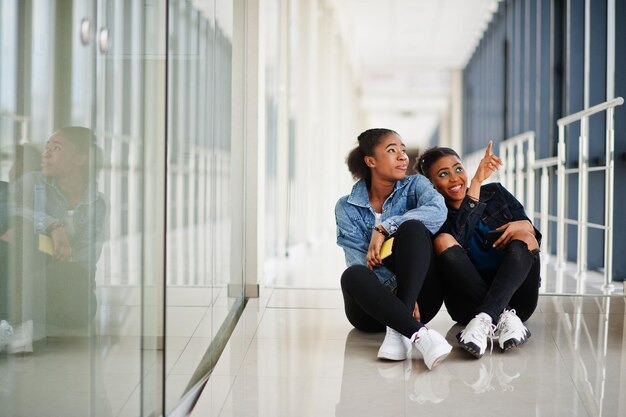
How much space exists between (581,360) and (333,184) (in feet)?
24.6

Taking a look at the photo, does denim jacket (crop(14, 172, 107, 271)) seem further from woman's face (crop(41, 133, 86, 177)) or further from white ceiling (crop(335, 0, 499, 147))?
white ceiling (crop(335, 0, 499, 147))

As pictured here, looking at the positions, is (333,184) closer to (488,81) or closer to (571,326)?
(488,81)

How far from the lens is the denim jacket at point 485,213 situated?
7.32 feet

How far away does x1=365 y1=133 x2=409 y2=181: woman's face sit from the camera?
2.25 metres

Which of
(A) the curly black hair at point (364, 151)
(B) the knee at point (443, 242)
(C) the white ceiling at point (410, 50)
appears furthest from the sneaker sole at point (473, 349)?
(C) the white ceiling at point (410, 50)

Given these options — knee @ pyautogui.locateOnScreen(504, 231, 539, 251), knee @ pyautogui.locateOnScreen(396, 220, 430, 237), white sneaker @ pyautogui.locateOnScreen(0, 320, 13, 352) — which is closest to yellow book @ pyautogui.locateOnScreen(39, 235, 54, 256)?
white sneaker @ pyautogui.locateOnScreen(0, 320, 13, 352)

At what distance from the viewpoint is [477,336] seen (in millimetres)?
1982

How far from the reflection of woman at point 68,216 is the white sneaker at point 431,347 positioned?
97cm

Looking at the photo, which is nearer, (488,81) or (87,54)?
(87,54)

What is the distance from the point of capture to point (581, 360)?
1994 millimetres

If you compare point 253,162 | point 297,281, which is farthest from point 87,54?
point 297,281

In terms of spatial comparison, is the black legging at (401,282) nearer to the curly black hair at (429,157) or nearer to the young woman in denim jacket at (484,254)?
the young woman in denim jacket at (484,254)

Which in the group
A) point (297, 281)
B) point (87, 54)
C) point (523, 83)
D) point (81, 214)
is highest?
point (523, 83)

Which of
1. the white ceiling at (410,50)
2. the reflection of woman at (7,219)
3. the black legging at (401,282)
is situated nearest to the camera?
the reflection of woman at (7,219)
